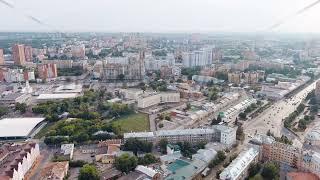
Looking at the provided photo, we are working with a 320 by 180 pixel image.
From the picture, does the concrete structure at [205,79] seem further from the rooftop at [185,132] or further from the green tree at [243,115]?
the rooftop at [185,132]

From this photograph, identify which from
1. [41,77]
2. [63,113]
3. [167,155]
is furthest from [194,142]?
[41,77]

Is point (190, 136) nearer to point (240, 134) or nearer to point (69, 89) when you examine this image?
point (240, 134)

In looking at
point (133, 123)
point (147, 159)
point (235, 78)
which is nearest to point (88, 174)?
point (147, 159)

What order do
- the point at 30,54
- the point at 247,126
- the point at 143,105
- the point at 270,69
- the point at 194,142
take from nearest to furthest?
1. the point at 194,142
2. the point at 247,126
3. the point at 143,105
4. the point at 270,69
5. the point at 30,54

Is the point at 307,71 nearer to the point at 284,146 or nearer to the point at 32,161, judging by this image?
the point at 284,146

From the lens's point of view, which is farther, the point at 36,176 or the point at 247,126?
the point at 247,126
